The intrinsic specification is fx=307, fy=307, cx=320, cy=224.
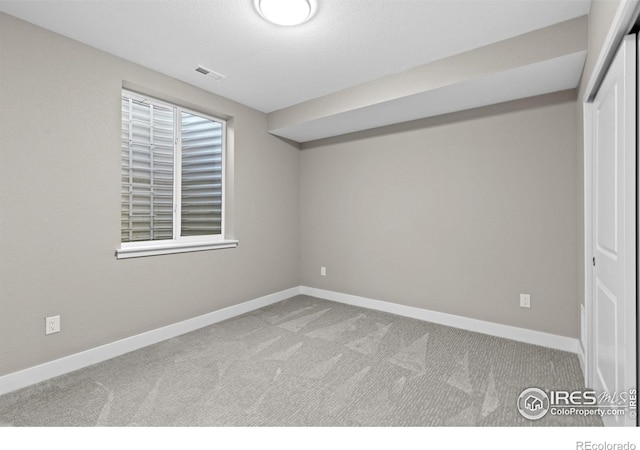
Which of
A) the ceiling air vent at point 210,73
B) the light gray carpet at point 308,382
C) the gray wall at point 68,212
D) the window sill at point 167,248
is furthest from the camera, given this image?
the ceiling air vent at point 210,73

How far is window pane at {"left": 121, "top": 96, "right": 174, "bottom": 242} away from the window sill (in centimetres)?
20

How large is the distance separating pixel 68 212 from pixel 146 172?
85 cm

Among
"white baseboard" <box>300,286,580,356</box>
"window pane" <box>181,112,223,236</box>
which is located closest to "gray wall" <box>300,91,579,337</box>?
"white baseboard" <box>300,286,580,356</box>

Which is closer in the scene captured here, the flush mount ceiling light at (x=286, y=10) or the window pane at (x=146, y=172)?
the flush mount ceiling light at (x=286, y=10)

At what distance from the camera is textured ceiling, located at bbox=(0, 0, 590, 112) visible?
197 centimetres

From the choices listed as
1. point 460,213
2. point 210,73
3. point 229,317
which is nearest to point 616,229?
point 460,213

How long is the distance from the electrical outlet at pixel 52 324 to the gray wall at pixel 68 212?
0.10 feet

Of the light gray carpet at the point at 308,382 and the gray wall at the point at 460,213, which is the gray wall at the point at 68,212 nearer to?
the light gray carpet at the point at 308,382

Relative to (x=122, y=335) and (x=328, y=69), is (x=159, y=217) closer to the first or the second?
(x=122, y=335)

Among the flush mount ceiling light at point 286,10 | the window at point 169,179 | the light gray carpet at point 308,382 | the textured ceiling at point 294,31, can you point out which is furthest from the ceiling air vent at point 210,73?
the light gray carpet at point 308,382

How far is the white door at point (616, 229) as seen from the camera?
4.26 feet

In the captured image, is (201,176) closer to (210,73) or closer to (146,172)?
(146,172)

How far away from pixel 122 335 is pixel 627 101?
11.7 feet

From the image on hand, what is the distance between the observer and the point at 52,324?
2.22 m
